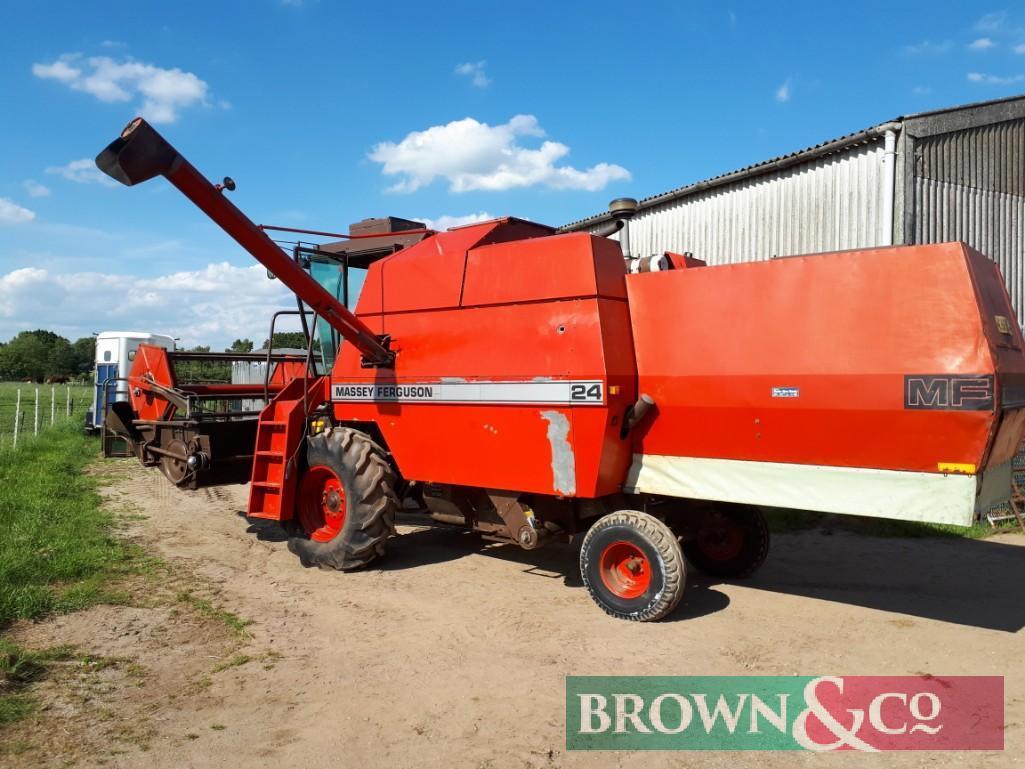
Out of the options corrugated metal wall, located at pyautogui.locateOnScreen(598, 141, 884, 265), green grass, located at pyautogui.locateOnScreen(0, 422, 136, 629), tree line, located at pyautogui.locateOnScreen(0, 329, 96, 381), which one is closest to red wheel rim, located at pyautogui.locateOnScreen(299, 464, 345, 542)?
green grass, located at pyautogui.locateOnScreen(0, 422, 136, 629)

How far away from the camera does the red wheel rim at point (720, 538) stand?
19.9 feet

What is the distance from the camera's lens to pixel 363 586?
590 cm

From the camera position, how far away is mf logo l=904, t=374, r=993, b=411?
389 centimetres

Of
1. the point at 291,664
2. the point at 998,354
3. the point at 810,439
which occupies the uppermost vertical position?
the point at 998,354

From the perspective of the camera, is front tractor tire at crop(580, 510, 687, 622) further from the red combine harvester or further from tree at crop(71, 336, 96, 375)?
tree at crop(71, 336, 96, 375)

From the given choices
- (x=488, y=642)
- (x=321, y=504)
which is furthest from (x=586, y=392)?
(x=321, y=504)

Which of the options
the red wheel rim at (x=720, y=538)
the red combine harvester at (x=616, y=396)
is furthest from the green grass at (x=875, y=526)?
the red combine harvester at (x=616, y=396)

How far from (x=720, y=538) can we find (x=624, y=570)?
1.40m

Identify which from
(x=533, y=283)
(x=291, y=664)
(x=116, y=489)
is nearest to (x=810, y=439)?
(x=533, y=283)

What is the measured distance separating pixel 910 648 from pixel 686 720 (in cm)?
193

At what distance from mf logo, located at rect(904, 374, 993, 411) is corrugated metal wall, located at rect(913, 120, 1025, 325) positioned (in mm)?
5439

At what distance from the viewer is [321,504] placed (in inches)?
267

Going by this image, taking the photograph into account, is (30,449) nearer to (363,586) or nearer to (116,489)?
(116,489)

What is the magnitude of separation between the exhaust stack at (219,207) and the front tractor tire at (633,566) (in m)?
2.51
